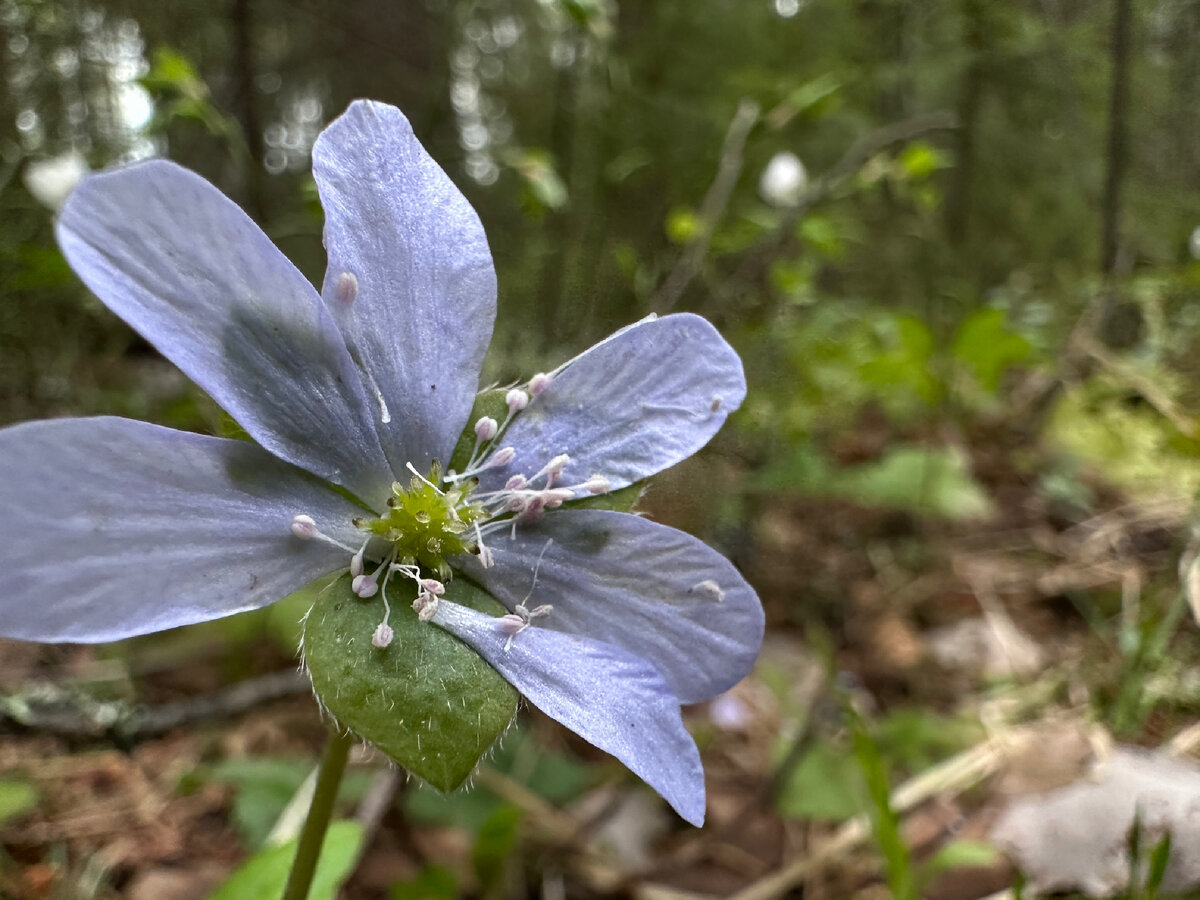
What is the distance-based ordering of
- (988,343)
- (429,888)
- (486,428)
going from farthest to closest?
(988,343) < (429,888) < (486,428)

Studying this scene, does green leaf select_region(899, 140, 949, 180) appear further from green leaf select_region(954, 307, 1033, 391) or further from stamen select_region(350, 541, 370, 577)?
stamen select_region(350, 541, 370, 577)

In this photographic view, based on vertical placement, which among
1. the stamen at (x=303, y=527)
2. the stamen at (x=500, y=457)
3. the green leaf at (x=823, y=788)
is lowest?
the green leaf at (x=823, y=788)

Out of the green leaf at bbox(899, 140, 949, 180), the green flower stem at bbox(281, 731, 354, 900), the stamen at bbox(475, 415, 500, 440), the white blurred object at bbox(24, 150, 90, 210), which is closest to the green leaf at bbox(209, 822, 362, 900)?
the green flower stem at bbox(281, 731, 354, 900)

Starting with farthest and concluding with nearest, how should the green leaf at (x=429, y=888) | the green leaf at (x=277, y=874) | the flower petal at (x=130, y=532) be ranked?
the green leaf at (x=429, y=888)
the green leaf at (x=277, y=874)
the flower petal at (x=130, y=532)

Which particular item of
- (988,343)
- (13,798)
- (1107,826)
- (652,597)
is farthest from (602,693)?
(988,343)

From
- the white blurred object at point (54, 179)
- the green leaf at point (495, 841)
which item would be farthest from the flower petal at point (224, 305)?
the white blurred object at point (54, 179)

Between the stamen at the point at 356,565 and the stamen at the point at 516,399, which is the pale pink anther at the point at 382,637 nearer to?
the stamen at the point at 356,565

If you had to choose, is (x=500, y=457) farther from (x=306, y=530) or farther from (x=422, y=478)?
(x=306, y=530)
